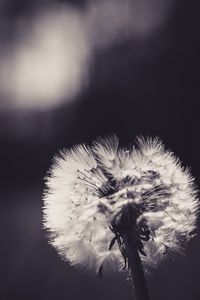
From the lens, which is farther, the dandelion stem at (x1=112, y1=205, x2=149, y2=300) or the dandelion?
the dandelion

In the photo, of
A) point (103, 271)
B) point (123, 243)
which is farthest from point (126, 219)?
point (103, 271)

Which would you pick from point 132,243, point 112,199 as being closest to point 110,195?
point 112,199

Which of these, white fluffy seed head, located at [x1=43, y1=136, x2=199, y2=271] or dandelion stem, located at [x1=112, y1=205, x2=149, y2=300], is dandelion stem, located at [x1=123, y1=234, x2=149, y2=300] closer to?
dandelion stem, located at [x1=112, y1=205, x2=149, y2=300]

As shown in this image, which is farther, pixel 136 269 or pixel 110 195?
pixel 110 195

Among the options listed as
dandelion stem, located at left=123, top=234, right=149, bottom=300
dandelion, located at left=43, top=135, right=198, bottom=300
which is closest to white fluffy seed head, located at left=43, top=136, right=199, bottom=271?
dandelion, located at left=43, top=135, right=198, bottom=300

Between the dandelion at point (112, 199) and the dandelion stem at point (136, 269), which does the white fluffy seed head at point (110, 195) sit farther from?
the dandelion stem at point (136, 269)

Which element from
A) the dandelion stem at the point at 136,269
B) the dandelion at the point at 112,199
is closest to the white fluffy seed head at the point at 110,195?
the dandelion at the point at 112,199

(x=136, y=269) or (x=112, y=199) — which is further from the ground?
(x=112, y=199)

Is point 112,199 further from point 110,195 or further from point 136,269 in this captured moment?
point 136,269
